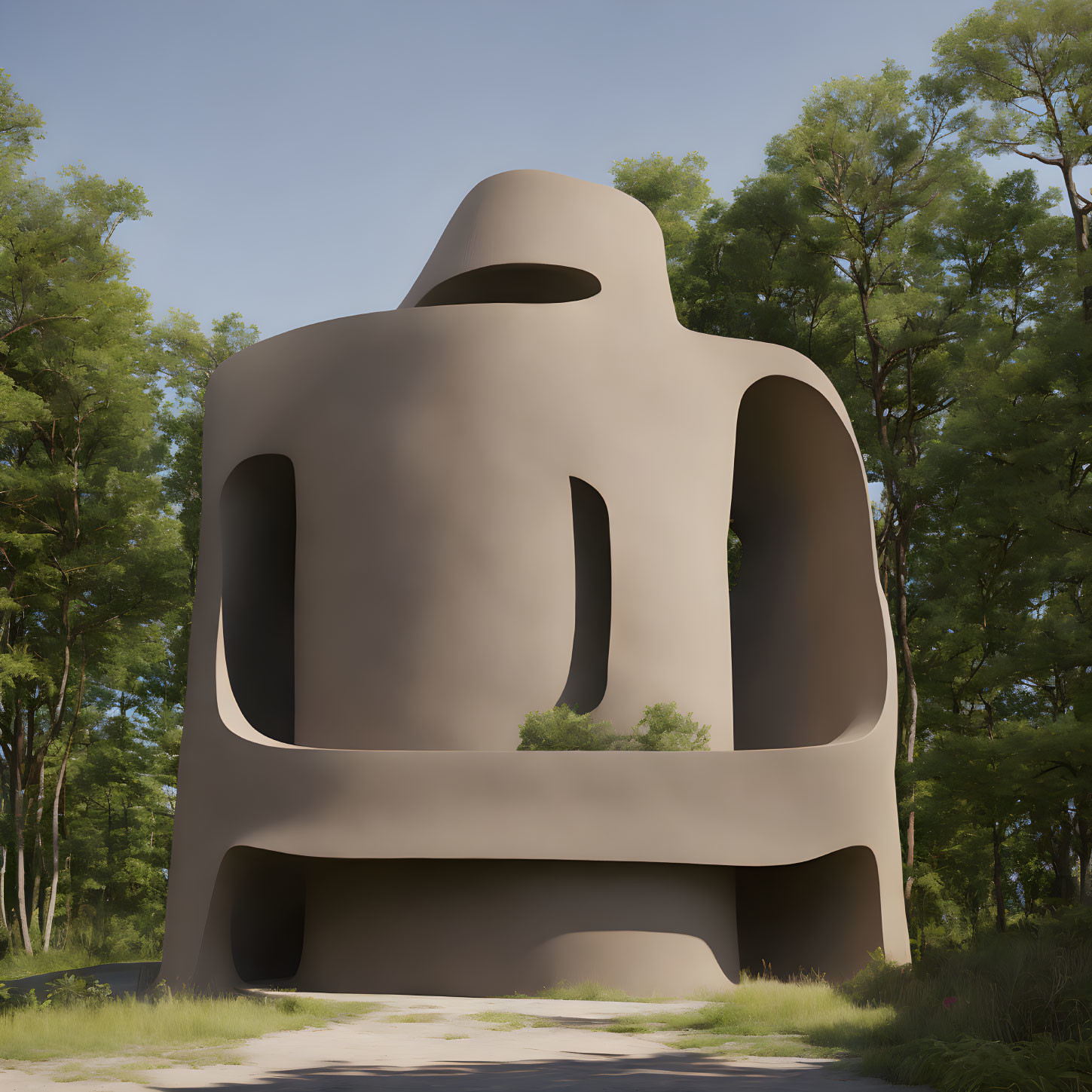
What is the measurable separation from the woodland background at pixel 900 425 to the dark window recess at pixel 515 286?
672cm

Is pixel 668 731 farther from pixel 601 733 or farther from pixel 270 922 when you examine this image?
pixel 270 922

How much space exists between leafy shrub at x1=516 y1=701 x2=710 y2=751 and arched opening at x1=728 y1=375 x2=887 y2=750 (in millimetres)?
3085

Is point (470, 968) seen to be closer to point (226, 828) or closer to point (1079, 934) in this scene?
point (226, 828)

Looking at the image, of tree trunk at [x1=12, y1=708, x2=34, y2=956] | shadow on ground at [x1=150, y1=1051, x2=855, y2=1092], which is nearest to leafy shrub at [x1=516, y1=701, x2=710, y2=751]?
shadow on ground at [x1=150, y1=1051, x2=855, y2=1092]

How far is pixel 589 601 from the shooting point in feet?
43.4

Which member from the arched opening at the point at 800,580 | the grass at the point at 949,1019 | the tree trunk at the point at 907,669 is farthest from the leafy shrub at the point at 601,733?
the tree trunk at the point at 907,669

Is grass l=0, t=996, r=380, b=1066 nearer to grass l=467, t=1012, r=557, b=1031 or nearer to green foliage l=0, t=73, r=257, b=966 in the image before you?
grass l=467, t=1012, r=557, b=1031

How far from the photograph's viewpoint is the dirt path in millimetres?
5246

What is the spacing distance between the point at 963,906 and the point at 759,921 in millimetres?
14158

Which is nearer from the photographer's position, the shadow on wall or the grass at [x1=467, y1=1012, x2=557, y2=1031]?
the grass at [x1=467, y1=1012, x2=557, y2=1031]

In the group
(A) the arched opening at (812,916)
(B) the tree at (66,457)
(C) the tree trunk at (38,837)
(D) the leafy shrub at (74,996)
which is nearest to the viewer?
(D) the leafy shrub at (74,996)

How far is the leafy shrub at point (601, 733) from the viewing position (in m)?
11.8

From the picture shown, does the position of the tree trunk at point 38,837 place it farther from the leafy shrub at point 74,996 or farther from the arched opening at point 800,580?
the arched opening at point 800,580

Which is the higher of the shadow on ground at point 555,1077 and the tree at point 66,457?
the tree at point 66,457
